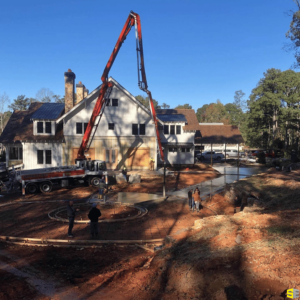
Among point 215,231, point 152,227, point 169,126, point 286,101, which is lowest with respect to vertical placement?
point 152,227

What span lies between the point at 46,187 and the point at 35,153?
11285 millimetres

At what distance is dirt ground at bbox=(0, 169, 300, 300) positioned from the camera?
Answer: 7.52 meters

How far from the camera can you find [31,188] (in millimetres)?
24000

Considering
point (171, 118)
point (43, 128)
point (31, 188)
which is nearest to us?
point (31, 188)

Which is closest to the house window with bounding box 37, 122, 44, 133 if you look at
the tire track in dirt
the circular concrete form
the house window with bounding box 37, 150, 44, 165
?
the house window with bounding box 37, 150, 44, 165

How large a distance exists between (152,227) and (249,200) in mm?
7121

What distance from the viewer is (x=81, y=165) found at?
27094 millimetres

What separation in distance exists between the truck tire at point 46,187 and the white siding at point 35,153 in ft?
33.3

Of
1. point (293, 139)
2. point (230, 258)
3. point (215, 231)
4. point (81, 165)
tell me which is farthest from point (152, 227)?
point (293, 139)

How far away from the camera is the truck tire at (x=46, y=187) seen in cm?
2423

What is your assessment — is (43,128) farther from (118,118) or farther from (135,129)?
(135,129)

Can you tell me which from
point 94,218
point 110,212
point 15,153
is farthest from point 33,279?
point 15,153

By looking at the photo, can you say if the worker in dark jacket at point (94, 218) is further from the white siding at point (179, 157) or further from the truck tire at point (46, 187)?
the white siding at point (179, 157)

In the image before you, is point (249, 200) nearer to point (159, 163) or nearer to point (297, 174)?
point (297, 174)
